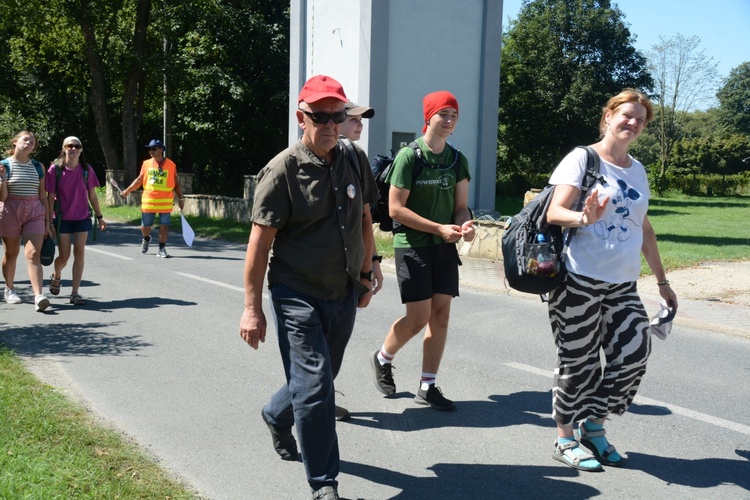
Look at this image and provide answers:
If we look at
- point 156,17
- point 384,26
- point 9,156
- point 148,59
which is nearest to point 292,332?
point 9,156

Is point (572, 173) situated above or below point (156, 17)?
below

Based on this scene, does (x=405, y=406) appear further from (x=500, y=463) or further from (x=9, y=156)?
(x=9, y=156)

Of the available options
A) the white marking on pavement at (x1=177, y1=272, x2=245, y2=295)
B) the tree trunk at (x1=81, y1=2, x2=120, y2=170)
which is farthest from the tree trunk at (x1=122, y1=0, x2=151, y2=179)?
the white marking on pavement at (x1=177, y1=272, x2=245, y2=295)

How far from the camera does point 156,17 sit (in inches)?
1163

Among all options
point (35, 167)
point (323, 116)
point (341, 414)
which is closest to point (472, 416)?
point (341, 414)

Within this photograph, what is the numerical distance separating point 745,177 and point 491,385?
5546cm

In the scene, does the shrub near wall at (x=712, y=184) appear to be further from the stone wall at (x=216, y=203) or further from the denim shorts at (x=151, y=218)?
the denim shorts at (x=151, y=218)

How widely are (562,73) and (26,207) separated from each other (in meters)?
42.2

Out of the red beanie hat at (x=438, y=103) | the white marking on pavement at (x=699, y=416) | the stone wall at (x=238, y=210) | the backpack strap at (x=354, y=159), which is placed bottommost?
the white marking on pavement at (x=699, y=416)

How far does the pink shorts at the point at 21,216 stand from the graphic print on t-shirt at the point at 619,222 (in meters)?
6.65

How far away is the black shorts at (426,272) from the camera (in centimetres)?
519

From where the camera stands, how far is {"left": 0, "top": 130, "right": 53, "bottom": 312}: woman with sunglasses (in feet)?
28.3

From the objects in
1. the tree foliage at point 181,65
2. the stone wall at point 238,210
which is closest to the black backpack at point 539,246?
the stone wall at point 238,210

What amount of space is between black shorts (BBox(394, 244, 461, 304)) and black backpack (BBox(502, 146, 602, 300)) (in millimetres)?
879
